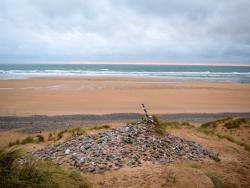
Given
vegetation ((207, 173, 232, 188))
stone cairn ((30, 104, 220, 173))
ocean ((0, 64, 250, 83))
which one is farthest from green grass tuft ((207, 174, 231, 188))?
ocean ((0, 64, 250, 83))

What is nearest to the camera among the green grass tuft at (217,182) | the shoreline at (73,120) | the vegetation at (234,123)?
the green grass tuft at (217,182)

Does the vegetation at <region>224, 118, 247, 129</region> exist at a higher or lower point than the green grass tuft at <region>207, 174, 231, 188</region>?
lower

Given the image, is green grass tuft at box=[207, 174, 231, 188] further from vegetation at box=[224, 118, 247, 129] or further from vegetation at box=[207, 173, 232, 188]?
vegetation at box=[224, 118, 247, 129]

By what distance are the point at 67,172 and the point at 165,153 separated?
3.22 metres

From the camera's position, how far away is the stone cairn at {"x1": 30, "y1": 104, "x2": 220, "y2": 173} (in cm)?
→ 784

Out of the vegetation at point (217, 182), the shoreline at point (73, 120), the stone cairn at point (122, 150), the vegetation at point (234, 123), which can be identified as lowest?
the shoreline at point (73, 120)

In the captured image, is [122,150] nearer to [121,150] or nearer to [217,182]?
[121,150]

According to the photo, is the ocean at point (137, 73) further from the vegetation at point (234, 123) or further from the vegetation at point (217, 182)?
the vegetation at point (217, 182)

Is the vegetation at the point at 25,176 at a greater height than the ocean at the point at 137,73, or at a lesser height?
greater

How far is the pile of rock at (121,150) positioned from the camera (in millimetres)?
7848

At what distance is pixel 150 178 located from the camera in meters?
6.97

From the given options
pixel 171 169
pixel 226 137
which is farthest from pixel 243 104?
pixel 171 169

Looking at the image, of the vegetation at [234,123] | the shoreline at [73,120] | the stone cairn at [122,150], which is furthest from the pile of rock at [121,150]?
the shoreline at [73,120]

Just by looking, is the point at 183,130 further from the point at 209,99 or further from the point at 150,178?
the point at 209,99
